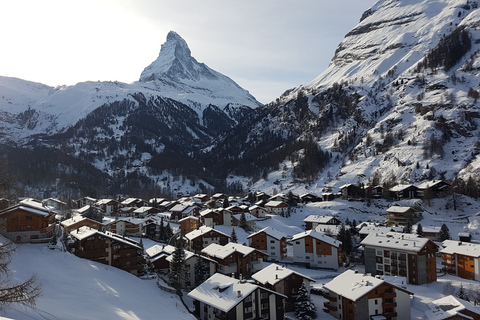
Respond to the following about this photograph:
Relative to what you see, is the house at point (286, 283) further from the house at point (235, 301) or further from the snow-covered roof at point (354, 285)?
the snow-covered roof at point (354, 285)

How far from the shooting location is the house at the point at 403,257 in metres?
43.3

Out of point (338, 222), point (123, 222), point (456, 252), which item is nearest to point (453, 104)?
point (338, 222)

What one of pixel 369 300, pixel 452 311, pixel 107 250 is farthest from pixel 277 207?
pixel 452 311

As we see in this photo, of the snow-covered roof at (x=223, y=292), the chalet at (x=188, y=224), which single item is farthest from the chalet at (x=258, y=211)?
the snow-covered roof at (x=223, y=292)

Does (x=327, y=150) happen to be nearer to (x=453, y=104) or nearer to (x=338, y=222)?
(x=453, y=104)

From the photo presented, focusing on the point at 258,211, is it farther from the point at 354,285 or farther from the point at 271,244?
the point at 354,285

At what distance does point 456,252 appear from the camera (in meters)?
46.3

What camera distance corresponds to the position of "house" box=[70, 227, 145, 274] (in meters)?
37.7

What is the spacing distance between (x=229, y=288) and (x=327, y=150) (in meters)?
113

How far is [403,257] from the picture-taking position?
146 feet

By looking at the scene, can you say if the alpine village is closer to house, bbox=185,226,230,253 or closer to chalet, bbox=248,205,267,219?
house, bbox=185,226,230,253

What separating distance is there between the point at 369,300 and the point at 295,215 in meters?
50.3

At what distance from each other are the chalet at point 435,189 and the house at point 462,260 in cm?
3142

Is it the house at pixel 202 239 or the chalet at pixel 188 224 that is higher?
the house at pixel 202 239
